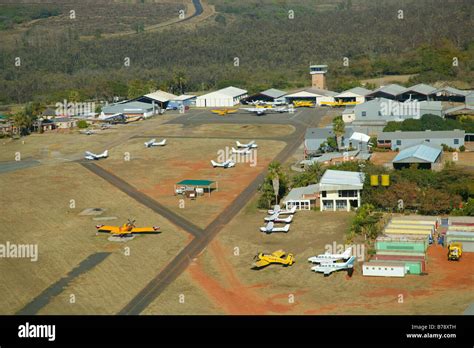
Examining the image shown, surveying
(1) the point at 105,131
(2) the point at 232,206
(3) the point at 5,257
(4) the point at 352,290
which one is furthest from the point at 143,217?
(1) the point at 105,131

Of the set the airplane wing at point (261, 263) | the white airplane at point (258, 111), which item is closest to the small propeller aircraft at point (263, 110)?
the white airplane at point (258, 111)

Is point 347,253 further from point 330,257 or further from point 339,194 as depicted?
point 339,194

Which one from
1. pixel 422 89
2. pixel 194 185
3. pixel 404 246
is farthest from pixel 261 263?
pixel 422 89

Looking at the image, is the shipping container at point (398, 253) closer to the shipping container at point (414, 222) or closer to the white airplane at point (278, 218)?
the shipping container at point (414, 222)

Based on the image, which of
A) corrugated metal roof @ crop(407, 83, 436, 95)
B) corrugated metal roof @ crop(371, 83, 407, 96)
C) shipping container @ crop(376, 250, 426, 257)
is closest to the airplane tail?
shipping container @ crop(376, 250, 426, 257)

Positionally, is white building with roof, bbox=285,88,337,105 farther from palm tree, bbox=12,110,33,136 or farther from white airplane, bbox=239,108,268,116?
palm tree, bbox=12,110,33,136

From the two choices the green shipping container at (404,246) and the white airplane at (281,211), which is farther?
the white airplane at (281,211)

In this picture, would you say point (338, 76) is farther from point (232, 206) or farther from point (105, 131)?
point (232, 206)
